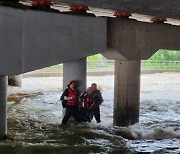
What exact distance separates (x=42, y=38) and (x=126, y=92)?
182 inches

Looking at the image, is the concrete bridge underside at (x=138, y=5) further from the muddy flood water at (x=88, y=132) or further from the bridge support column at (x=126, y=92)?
the muddy flood water at (x=88, y=132)

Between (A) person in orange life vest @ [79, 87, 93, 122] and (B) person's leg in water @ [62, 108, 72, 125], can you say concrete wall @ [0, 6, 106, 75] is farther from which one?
(B) person's leg in water @ [62, 108, 72, 125]

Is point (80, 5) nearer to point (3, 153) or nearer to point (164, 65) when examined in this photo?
point (3, 153)

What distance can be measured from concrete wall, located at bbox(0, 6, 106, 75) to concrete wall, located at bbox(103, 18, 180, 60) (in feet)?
2.98

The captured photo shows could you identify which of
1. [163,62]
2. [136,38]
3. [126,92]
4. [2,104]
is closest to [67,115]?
[126,92]

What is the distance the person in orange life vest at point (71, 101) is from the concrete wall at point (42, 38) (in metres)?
2.16

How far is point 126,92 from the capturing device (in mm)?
12234

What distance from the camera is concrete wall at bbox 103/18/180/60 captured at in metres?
10.6

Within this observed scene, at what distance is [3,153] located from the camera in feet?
28.8

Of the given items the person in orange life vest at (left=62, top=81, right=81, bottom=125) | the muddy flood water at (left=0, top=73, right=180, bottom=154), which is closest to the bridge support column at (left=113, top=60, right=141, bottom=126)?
the muddy flood water at (left=0, top=73, right=180, bottom=154)

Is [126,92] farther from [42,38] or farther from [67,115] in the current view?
[42,38]

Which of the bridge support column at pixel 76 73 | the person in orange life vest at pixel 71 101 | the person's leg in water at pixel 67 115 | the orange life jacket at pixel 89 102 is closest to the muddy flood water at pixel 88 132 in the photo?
the person's leg in water at pixel 67 115

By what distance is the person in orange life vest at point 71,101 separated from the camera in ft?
37.5

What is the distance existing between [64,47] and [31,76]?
24.5 meters
